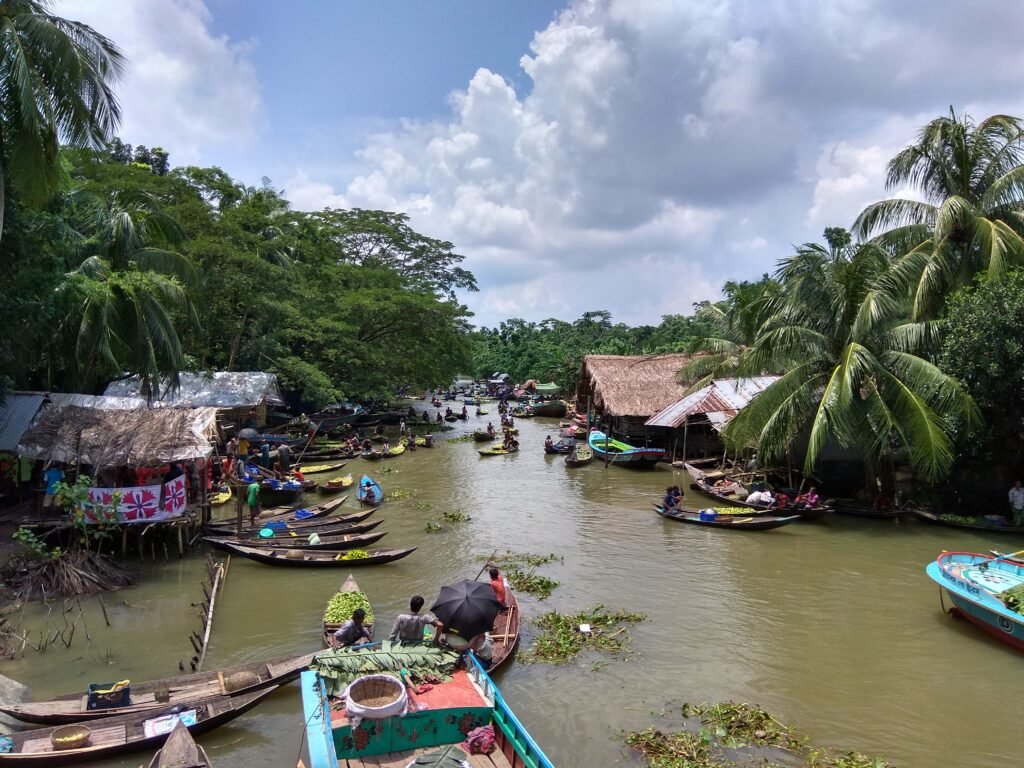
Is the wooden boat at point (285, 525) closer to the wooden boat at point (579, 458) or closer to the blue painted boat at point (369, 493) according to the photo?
the blue painted boat at point (369, 493)

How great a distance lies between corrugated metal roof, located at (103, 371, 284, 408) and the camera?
2650 centimetres

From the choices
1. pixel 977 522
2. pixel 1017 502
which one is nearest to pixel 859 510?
pixel 977 522

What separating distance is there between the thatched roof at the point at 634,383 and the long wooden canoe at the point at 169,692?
24.5m

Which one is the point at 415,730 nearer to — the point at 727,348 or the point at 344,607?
the point at 344,607

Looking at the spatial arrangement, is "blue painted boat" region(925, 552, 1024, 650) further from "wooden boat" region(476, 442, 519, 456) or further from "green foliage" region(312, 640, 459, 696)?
"wooden boat" region(476, 442, 519, 456)

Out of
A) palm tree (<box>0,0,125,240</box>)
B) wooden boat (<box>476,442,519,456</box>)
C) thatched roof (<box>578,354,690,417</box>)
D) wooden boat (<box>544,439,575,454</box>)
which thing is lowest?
wooden boat (<box>476,442,519,456</box>)

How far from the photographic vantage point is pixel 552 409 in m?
53.6

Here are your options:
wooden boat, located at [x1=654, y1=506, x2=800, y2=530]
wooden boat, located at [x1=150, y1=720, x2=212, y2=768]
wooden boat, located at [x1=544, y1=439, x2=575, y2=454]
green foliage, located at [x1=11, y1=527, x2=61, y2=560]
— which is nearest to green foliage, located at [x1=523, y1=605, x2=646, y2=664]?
wooden boat, located at [x1=150, y1=720, x2=212, y2=768]

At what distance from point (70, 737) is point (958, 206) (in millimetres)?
23524

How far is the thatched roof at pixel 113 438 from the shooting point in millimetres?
14719

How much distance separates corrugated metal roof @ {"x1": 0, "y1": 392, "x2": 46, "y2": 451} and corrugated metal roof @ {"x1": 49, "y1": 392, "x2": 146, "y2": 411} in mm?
483

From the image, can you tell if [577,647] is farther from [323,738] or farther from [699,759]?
[323,738]

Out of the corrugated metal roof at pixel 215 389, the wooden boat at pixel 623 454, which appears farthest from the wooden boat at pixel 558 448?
the corrugated metal roof at pixel 215 389

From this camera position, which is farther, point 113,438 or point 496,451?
point 496,451
